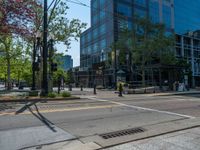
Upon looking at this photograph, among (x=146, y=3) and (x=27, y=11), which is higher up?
(x=146, y=3)

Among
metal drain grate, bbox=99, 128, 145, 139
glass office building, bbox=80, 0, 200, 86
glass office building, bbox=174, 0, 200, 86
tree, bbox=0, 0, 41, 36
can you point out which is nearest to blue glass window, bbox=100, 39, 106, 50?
glass office building, bbox=80, 0, 200, 86

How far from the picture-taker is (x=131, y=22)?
178 ft

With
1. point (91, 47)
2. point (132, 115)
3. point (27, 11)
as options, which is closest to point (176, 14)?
point (91, 47)

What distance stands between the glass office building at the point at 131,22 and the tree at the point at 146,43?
13.0 meters

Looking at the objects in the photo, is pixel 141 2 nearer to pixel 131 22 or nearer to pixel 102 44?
pixel 131 22

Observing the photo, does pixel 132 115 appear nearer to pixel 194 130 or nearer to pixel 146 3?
pixel 194 130

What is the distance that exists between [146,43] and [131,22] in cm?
2022

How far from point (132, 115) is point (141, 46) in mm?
26152

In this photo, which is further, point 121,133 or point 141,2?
point 141,2

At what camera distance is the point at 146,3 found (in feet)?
193

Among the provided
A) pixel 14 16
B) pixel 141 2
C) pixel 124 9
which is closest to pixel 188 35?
pixel 141 2

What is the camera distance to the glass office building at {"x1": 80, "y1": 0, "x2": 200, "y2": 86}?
178 feet

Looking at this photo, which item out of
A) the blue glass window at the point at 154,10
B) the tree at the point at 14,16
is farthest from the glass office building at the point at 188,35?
the tree at the point at 14,16

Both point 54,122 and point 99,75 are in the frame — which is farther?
point 99,75
